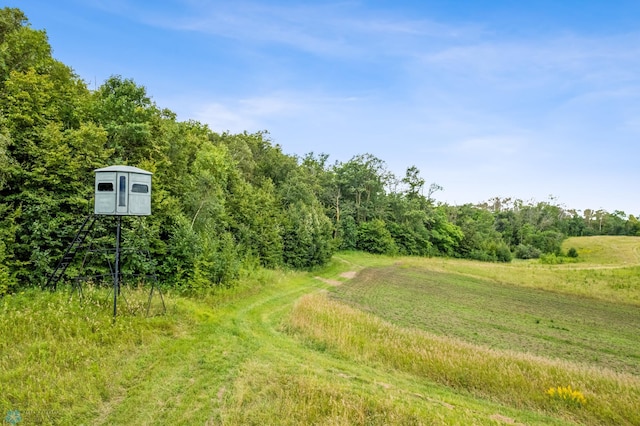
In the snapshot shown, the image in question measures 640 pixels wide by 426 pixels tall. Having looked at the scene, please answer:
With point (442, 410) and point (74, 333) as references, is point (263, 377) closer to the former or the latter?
point (442, 410)

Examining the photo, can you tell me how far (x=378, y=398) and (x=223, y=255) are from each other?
1350 centimetres

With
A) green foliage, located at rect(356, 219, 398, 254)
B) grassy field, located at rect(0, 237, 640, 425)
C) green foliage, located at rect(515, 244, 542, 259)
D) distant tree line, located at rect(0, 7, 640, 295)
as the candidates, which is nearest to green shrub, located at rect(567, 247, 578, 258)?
green foliage, located at rect(515, 244, 542, 259)

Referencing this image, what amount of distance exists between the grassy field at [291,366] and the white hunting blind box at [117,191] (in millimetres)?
3464

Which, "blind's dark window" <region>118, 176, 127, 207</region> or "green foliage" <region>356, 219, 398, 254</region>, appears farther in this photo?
"green foliage" <region>356, 219, 398, 254</region>

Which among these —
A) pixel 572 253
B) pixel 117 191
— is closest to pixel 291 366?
pixel 117 191

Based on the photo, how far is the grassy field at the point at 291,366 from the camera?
7371 millimetres

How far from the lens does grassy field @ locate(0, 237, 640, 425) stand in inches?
290

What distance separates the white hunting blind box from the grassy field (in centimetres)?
346

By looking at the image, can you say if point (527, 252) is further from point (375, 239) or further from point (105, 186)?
point (105, 186)

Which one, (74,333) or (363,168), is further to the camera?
(363,168)

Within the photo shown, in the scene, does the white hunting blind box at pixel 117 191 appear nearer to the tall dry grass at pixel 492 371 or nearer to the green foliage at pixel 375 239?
the tall dry grass at pixel 492 371

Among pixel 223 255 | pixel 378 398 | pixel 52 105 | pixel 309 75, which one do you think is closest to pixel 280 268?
pixel 223 255

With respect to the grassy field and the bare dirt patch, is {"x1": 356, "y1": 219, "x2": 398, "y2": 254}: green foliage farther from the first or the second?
the grassy field

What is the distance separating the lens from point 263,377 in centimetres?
895
